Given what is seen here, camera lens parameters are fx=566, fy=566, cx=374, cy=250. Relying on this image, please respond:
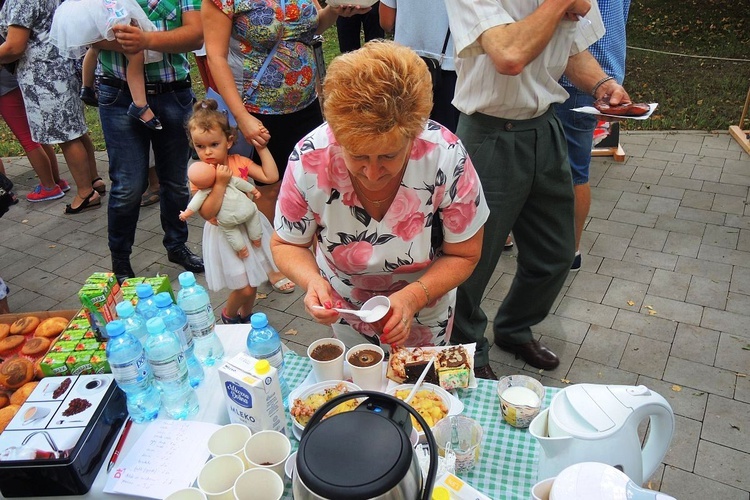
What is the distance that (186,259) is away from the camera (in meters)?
4.19

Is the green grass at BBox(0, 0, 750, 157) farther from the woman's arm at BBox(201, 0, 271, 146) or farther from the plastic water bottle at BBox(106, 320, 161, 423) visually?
the plastic water bottle at BBox(106, 320, 161, 423)

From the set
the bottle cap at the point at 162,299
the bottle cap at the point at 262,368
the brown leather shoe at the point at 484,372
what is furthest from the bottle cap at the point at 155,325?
the brown leather shoe at the point at 484,372

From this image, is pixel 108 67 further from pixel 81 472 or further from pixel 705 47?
pixel 705 47

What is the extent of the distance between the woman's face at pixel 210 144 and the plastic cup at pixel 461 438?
2007 millimetres

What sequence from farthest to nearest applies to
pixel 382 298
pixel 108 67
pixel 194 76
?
pixel 194 76 → pixel 108 67 → pixel 382 298

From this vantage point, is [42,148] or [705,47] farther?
[705,47]

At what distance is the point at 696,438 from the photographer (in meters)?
2.55

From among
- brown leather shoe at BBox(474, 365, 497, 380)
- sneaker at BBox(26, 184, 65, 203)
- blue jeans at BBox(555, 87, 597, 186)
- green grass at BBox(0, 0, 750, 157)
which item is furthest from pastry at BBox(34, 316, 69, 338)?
green grass at BBox(0, 0, 750, 157)

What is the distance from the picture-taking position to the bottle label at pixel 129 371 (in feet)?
5.14

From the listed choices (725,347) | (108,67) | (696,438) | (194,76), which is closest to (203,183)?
(108,67)

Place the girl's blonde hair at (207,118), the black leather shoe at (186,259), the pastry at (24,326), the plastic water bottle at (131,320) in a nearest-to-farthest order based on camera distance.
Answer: the plastic water bottle at (131,320), the pastry at (24,326), the girl's blonde hair at (207,118), the black leather shoe at (186,259)

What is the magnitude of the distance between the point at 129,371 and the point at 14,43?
12.7 feet

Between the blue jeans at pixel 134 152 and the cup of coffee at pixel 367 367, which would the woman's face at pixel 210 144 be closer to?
the blue jeans at pixel 134 152

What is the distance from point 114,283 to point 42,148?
4.19m
